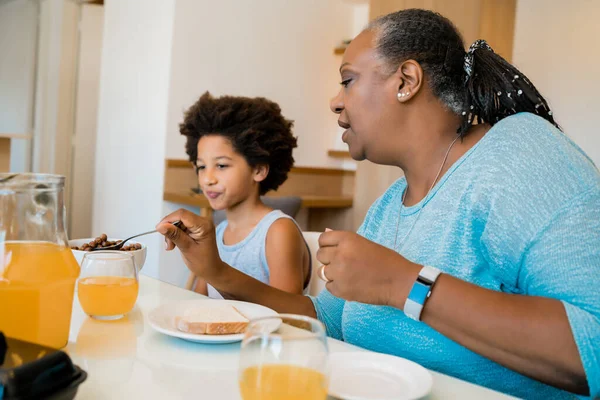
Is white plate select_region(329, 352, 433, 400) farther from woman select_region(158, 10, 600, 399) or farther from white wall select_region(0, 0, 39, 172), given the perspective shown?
white wall select_region(0, 0, 39, 172)

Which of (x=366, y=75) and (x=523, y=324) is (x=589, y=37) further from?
(x=523, y=324)

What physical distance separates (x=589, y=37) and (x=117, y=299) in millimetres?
3758

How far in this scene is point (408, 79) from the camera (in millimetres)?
1051

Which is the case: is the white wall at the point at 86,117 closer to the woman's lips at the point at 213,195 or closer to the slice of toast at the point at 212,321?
the woman's lips at the point at 213,195

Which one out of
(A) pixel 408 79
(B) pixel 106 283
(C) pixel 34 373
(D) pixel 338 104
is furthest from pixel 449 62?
(C) pixel 34 373

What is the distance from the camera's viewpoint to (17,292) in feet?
2.19

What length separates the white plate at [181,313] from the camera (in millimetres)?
799

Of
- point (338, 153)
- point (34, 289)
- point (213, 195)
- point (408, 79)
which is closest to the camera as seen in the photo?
point (34, 289)

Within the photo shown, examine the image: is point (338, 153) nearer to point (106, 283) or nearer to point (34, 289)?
point (106, 283)

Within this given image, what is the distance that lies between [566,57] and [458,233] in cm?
347

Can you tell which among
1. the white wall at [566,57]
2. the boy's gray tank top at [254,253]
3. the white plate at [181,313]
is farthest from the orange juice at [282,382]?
the white wall at [566,57]

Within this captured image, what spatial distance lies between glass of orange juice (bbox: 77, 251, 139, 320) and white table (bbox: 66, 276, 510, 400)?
30 millimetres

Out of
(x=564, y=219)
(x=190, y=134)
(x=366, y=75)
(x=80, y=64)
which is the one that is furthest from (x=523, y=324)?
(x=80, y=64)

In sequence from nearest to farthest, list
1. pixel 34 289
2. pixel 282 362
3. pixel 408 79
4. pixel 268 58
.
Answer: pixel 282 362 → pixel 34 289 → pixel 408 79 → pixel 268 58
